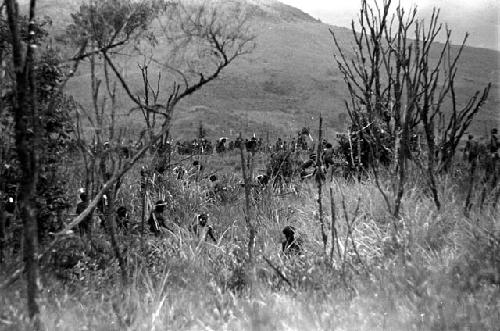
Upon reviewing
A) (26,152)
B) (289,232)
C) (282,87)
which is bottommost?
(282,87)

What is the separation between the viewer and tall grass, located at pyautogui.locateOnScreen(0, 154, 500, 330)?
2.34m

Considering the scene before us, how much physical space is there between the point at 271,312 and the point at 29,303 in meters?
1.07

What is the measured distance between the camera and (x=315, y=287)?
9.97 ft

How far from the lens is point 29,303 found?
215 cm

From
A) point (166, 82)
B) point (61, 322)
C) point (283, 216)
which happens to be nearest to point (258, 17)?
point (166, 82)

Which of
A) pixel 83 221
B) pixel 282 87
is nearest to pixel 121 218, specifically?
pixel 83 221

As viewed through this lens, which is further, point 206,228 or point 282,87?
point 282,87

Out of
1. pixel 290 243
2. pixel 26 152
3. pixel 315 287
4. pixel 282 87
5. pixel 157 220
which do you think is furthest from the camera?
pixel 282 87

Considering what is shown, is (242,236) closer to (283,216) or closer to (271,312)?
(283,216)

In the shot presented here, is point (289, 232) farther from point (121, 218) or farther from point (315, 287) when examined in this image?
point (121, 218)

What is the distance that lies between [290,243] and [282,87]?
107 feet

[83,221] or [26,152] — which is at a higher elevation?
[26,152]

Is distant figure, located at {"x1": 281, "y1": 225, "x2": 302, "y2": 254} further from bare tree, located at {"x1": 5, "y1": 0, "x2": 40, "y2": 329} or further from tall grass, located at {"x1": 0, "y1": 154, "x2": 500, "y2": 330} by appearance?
bare tree, located at {"x1": 5, "y1": 0, "x2": 40, "y2": 329}

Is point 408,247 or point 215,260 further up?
point 408,247
